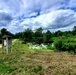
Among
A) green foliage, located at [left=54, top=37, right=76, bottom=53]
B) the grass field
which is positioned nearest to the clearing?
the grass field

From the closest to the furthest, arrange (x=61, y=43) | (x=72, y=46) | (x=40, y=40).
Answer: (x=72, y=46)
(x=61, y=43)
(x=40, y=40)

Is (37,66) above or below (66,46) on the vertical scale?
below

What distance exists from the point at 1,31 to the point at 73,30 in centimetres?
2965

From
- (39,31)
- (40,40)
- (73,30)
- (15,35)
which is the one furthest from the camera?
(15,35)

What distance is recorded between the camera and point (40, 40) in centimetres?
3975

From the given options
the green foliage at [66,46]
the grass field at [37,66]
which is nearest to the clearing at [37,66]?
the grass field at [37,66]

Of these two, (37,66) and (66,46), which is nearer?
(37,66)

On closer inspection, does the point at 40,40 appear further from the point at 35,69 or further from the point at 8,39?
the point at 35,69

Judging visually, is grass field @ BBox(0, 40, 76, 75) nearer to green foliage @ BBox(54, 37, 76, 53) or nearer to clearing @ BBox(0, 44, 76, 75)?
clearing @ BBox(0, 44, 76, 75)

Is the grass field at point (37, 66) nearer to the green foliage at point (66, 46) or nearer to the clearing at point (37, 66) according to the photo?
the clearing at point (37, 66)

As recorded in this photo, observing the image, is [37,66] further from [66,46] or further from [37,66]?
[66,46]

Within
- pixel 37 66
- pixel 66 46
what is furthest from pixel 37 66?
pixel 66 46

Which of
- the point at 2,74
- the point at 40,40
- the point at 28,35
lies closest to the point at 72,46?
the point at 2,74

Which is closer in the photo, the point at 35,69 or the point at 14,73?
the point at 14,73
